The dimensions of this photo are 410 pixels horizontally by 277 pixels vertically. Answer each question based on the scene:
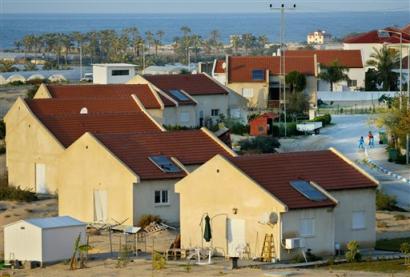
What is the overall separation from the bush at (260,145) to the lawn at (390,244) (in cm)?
1684

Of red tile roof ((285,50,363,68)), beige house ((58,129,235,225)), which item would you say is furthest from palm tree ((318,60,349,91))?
beige house ((58,129,235,225))

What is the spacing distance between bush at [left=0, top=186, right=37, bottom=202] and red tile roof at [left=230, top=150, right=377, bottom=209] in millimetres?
12129

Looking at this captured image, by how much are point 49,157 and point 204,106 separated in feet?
59.0

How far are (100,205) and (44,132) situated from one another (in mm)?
8194

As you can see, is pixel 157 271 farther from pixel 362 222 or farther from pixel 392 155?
A: pixel 392 155

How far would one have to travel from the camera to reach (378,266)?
33250mm

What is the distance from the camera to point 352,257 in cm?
3441

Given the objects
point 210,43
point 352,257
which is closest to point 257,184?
point 352,257

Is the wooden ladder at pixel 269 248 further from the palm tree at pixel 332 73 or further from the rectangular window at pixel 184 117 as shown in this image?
the palm tree at pixel 332 73

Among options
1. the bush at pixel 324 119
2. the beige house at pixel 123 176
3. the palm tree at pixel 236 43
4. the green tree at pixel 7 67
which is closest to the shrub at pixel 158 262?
the beige house at pixel 123 176

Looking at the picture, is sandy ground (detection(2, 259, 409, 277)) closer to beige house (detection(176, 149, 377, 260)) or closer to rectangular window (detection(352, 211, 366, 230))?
beige house (detection(176, 149, 377, 260))

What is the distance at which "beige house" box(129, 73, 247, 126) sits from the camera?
63.8m

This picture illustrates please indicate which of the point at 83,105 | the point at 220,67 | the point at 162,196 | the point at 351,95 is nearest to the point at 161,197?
the point at 162,196

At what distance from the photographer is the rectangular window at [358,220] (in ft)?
121
